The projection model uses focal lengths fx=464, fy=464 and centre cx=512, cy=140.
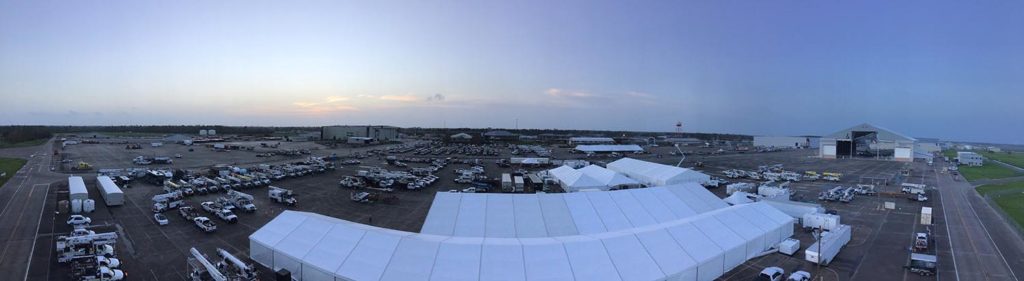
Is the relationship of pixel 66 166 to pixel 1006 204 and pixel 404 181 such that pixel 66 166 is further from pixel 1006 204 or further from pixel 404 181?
pixel 1006 204

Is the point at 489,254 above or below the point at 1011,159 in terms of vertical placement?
below

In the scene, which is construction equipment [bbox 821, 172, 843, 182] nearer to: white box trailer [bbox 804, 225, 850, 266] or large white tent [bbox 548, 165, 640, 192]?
large white tent [bbox 548, 165, 640, 192]

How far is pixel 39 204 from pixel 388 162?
28.6 m

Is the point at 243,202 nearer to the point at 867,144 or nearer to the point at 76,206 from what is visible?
the point at 76,206

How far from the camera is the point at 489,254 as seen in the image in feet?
41.1

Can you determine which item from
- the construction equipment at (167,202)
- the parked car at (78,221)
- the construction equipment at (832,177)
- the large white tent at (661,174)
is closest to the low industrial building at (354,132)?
the large white tent at (661,174)

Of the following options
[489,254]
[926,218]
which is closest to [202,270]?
[489,254]

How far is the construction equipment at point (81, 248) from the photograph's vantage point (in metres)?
14.7

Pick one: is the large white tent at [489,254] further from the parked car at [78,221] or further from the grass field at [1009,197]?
the grass field at [1009,197]

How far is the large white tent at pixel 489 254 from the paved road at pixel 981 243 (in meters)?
7.53

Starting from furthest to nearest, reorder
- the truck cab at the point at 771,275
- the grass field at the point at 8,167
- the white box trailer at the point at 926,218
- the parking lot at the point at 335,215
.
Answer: the grass field at the point at 8,167, the white box trailer at the point at 926,218, the parking lot at the point at 335,215, the truck cab at the point at 771,275

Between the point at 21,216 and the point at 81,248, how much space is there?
1024cm

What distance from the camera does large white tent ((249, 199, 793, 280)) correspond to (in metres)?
12.0

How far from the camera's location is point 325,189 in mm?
30703
